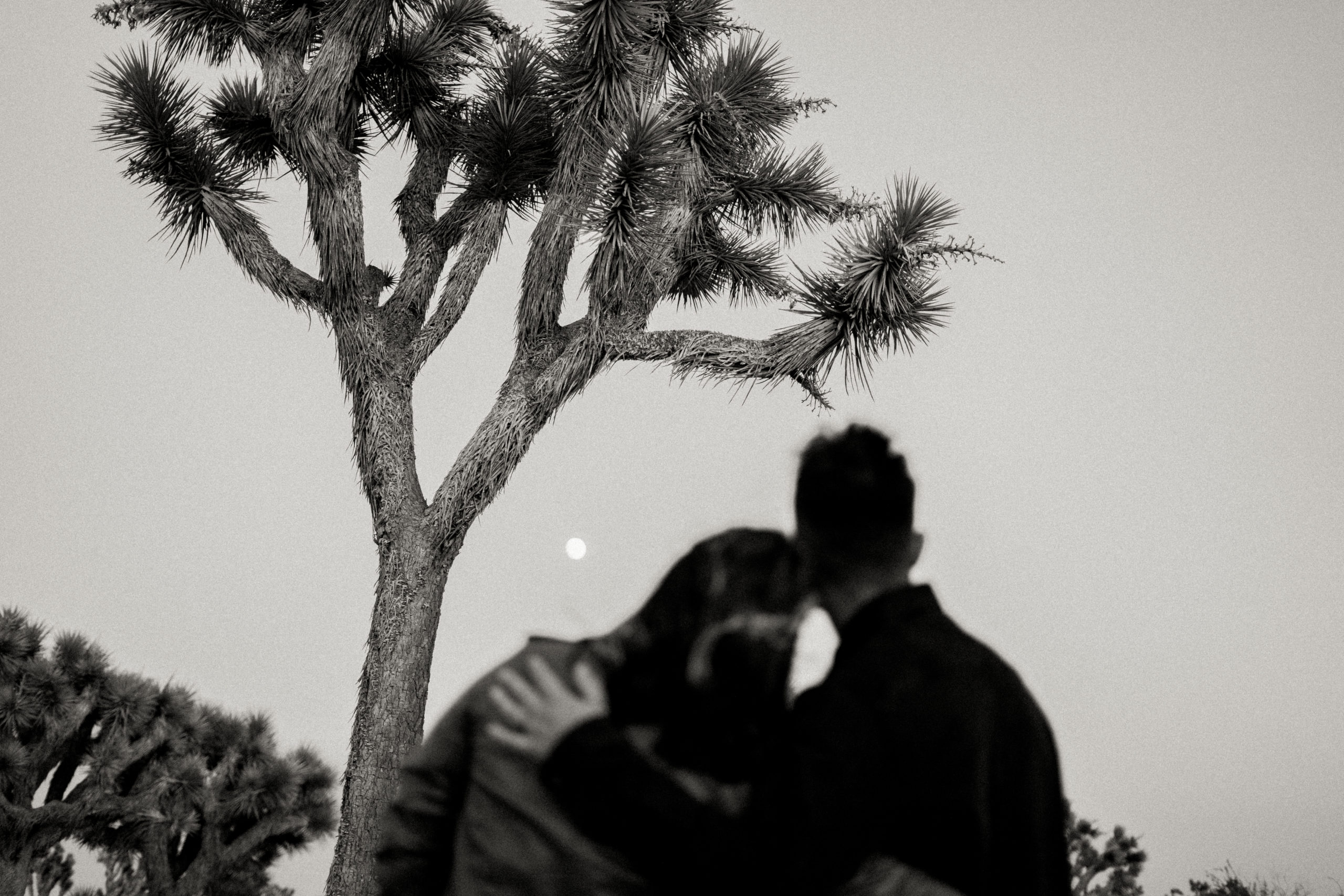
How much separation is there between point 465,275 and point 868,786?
8.01 meters

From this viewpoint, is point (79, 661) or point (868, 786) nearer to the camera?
point (868, 786)

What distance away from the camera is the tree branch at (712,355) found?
8094mm

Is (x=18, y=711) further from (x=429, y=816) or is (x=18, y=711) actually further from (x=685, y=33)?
(x=429, y=816)

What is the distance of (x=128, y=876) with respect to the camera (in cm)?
1477

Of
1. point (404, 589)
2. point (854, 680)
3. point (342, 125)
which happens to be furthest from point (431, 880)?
point (342, 125)


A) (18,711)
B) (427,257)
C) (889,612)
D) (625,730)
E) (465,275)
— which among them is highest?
(427,257)

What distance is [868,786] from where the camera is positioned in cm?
147

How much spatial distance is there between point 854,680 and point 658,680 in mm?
290

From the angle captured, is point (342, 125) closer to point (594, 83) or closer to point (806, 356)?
point (594, 83)

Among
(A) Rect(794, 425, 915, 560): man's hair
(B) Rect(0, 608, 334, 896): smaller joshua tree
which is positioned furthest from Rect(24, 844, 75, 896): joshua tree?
(A) Rect(794, 425, 915, 560): man's hair

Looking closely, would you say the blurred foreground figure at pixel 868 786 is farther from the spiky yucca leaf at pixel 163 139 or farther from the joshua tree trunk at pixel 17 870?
the joshua tree trunk at pixel 17 870

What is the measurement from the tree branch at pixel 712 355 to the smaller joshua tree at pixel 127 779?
9.98m

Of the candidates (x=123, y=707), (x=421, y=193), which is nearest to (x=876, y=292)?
(x=421, y=193)

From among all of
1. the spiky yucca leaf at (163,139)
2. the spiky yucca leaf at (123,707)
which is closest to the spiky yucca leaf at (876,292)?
the spiky yucca leaf at (163,139)
